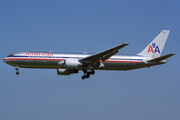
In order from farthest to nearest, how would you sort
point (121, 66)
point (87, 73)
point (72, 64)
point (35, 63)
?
point (87, 73) → point (121, 66) → point (35, 63) → point (72, 64)

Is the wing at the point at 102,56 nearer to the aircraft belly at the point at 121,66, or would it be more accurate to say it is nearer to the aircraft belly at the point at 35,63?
the aircraft belly at the point at 121,66

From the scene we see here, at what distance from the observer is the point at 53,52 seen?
4716cm

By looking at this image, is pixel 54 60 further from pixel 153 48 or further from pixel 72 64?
pixel 153 48

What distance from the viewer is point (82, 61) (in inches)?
1823

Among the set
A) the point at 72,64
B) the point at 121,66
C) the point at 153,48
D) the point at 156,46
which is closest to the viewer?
the point at 72,64

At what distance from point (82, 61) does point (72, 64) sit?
1.68 metres

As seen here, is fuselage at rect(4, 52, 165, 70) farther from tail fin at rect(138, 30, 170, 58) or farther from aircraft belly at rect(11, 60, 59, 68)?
tail fin at rect(138, 30, 170, 58)

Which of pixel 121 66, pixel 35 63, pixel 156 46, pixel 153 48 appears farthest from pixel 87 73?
pixel 156 46

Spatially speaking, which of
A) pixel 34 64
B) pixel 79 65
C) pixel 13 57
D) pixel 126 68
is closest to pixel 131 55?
pixel 126 68

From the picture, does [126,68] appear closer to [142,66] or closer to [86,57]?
[142,66]

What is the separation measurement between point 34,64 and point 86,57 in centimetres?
796

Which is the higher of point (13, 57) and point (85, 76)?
point (13, 57)

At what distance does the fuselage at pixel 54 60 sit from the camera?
151 ft

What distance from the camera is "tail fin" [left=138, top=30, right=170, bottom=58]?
51450 millimetres
